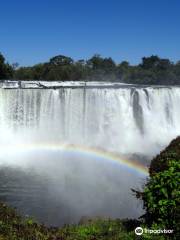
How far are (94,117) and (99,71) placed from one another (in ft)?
147

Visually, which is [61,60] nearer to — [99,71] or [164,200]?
[99,71]

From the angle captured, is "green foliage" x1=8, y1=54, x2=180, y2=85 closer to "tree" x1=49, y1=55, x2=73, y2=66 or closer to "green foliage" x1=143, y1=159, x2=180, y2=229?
"tree" x1=49, y1=55, x2=73, y2=66

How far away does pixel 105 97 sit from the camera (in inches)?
1139

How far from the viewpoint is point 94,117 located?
95.0ft

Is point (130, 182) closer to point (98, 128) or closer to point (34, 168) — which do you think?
point (34, 168)

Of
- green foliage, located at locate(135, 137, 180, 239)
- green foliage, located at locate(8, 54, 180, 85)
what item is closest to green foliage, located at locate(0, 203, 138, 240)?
green foliage, located at locate(135, 137, 180, 239)

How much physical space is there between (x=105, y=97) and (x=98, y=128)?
1.95 m

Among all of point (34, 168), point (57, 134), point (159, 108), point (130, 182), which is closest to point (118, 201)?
point (130, 182)

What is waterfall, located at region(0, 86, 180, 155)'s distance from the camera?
26859 mm

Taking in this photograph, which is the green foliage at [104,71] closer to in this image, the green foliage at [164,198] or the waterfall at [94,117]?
the waterfall at [94,117]

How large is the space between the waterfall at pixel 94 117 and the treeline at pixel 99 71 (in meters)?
25.3

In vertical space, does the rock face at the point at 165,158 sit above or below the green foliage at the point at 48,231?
above

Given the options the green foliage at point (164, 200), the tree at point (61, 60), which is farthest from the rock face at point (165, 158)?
the tree at point (61, 60)

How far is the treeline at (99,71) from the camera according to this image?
56.5m
